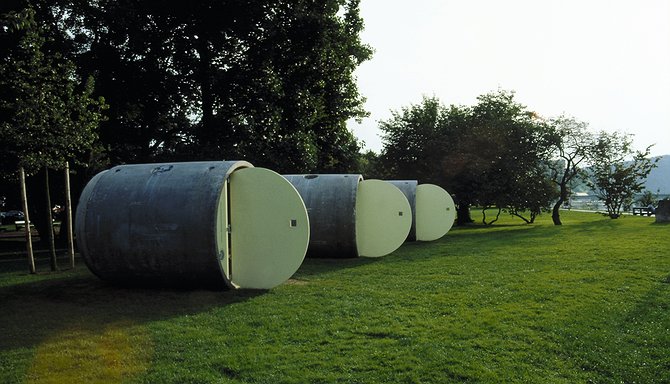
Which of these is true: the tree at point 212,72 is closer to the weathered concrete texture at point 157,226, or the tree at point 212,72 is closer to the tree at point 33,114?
the tree at point 33,114

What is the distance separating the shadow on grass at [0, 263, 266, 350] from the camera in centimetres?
1013

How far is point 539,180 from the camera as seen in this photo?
141 feet

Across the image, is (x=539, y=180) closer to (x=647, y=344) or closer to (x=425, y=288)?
(x=425, y=288)

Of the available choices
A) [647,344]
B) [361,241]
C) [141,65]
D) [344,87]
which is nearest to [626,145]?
[344,87]

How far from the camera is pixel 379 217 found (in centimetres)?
2116

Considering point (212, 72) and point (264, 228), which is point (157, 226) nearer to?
point (264, 228)

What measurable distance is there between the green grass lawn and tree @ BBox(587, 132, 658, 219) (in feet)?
105

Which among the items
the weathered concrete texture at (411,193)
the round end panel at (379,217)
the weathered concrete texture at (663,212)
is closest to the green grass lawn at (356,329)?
the round end panel at (379,217)

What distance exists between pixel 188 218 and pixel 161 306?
2.09m

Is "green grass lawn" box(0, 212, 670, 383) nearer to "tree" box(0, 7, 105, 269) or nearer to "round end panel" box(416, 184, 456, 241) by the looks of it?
"tree" box(0, 7, 105, 269)

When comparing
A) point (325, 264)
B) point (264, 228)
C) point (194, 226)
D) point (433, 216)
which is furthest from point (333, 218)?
point (433, 216)

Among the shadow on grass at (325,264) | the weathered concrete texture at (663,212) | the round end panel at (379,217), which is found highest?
the round end panel at (379,217)

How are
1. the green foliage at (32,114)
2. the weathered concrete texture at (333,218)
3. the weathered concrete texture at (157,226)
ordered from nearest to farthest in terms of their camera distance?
the weathered concrete texture at (157,226)
the green foliage at (32,114)
the weathered concrete texture at (333,218)

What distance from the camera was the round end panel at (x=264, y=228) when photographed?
534 inches
